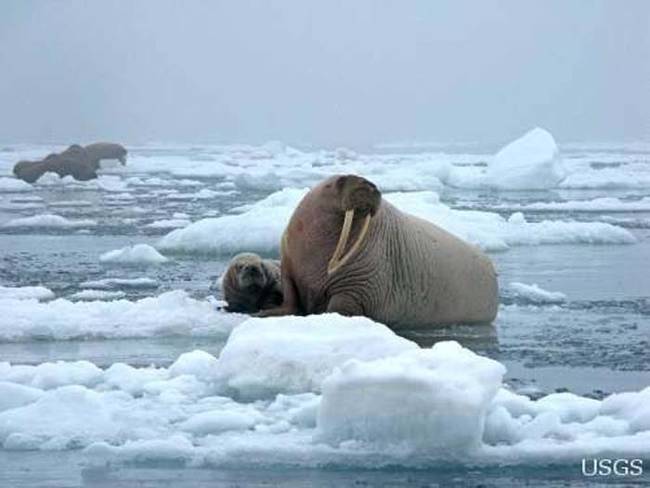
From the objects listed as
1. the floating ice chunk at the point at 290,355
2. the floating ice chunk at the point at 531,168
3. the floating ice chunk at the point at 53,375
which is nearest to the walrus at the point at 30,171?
the floating ice chunk at the point at 531,168

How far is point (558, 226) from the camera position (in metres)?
13.2

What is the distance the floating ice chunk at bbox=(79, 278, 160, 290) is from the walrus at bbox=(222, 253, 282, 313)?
1131 mm

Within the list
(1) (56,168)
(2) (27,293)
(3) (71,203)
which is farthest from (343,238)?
(1) (56,168)

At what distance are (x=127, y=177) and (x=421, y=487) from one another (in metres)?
24.1

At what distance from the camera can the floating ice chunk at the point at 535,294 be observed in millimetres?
8727

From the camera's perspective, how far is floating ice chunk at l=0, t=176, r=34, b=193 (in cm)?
2327

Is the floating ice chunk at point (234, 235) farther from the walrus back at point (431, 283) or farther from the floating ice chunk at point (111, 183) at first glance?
the floating ice chunk at point (111, 183)

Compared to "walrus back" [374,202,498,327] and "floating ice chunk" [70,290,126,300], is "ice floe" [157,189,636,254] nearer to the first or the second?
"floating ice chunk" [70,290,126,300]

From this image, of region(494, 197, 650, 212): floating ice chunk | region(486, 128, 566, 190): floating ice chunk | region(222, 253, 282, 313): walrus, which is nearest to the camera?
region(222, 253, 282, 313): walrus

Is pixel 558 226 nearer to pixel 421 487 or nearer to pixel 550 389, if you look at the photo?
pixel 550 389

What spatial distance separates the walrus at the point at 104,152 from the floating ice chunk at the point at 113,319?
73.0 ft

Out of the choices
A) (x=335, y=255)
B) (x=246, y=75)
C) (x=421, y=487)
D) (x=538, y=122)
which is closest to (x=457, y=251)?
(x=335, y=255)

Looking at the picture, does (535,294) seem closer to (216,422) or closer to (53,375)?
(53,375)

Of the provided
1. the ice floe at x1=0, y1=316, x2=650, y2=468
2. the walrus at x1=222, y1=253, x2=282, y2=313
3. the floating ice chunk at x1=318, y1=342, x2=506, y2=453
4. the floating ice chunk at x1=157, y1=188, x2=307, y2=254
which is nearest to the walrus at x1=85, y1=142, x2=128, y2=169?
the floating ice chunk at x1=157, y1=188, x2=307, y2=254
